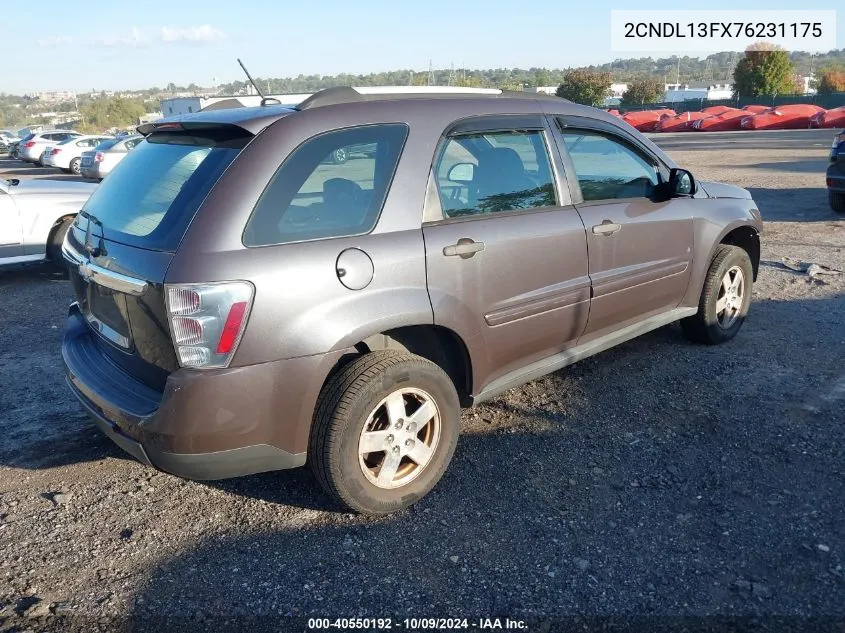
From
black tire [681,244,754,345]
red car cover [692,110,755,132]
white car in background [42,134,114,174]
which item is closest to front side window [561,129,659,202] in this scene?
black tire [681,244,754,345]

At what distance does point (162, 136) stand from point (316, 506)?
1.93 m

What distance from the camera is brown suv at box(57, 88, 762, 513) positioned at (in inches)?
108

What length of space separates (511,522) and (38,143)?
29988mm

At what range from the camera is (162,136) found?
3.41 m

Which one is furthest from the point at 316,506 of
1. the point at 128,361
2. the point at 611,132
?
the point at 611,132

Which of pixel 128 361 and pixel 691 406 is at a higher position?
pixel 128 361

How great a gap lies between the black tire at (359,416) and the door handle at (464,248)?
1.67 ft

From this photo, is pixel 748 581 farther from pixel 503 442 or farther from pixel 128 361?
pixel 128 361

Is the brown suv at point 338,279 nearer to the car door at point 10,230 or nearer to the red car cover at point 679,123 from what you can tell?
the car door at point 10,230

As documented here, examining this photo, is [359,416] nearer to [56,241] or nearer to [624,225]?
[624,225]

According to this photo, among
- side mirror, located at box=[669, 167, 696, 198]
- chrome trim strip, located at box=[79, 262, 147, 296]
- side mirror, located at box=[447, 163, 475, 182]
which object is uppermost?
side mirror, located at box=[447, 163, 475, 182]

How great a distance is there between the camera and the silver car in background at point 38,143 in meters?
27.6

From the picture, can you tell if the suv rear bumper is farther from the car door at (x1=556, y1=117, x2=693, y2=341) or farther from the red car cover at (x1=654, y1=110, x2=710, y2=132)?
the red car cover at (x1=654, y1=110, x2=710, y2=132)

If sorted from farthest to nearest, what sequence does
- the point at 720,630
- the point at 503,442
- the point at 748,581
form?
the point at 503,442 → the point at 748,581 → the point at 720,630
